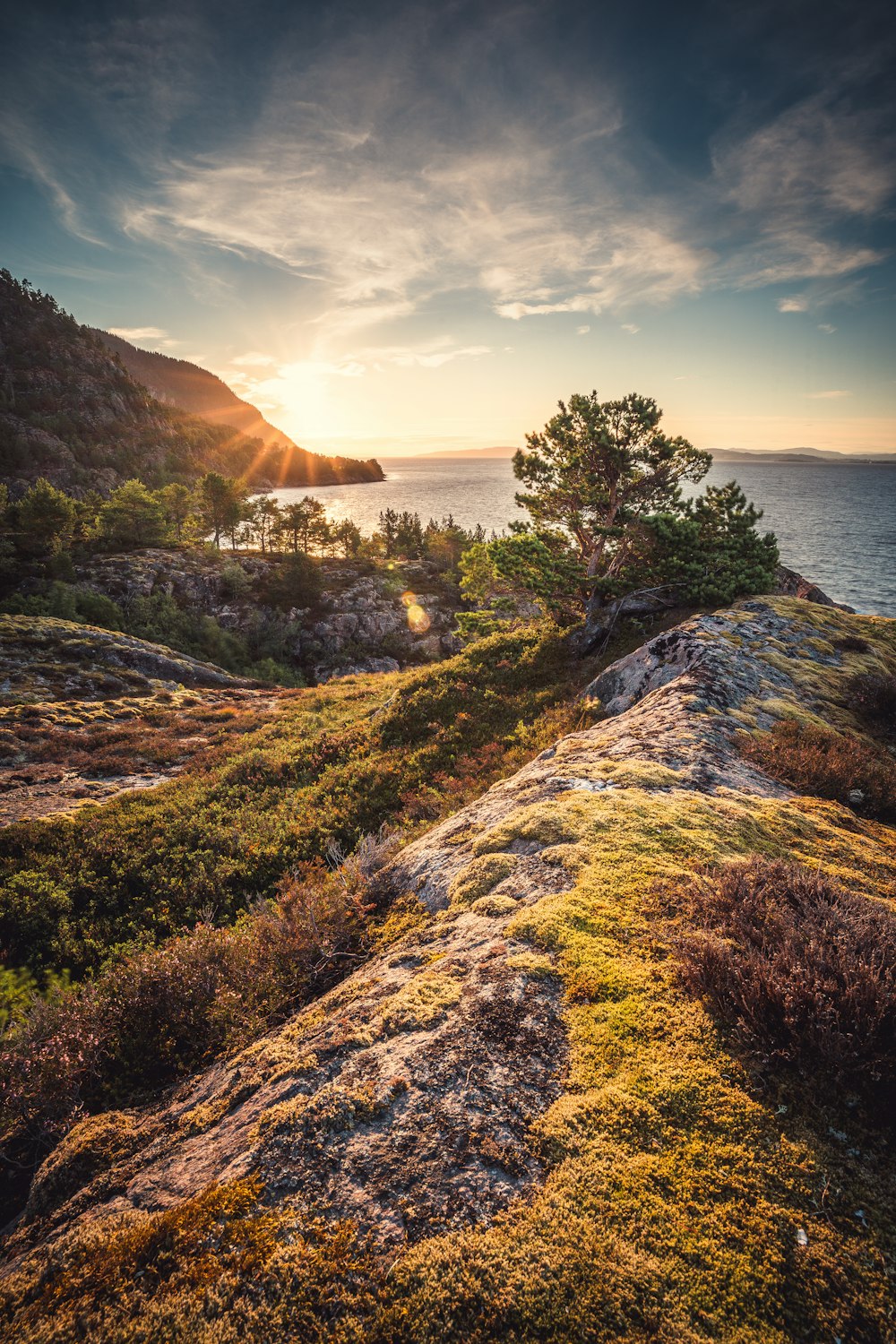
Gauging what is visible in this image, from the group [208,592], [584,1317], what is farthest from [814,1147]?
[208,592]

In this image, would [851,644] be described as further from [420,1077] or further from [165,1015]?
[165,1015]

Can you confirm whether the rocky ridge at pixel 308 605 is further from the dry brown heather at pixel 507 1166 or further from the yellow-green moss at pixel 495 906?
the dry brown heather at pixel 507 1166

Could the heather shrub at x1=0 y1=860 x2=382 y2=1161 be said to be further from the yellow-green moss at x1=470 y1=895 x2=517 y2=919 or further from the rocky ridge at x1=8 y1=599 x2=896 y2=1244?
the yellow-green moss at x1=470 y1=895 x2=517 y2=919

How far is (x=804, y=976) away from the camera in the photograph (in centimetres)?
335

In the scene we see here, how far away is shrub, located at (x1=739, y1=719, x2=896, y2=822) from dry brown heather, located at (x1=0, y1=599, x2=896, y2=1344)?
2614 mm

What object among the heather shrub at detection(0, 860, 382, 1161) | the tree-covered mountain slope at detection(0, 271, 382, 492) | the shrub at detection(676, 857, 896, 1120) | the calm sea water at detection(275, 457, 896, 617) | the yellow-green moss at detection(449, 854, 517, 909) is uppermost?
the tree-covered mountain slope at detection(0, 271, 382, 492)

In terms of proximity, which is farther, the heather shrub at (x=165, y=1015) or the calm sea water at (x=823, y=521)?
the calm sea water at (x=823, y=521)

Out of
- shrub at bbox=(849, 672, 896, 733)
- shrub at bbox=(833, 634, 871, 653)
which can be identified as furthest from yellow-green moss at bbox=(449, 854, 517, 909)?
shrub at bbox=(833, 634, 871, 653)

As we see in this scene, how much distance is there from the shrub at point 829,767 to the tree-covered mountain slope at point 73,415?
464ft

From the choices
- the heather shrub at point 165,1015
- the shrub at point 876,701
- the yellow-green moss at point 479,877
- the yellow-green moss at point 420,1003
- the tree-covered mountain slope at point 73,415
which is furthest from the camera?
the tree-covered mountain slope at point 73,415

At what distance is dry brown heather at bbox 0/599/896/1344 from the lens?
2328 millimetres

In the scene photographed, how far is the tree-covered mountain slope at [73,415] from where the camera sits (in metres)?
116

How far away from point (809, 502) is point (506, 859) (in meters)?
171

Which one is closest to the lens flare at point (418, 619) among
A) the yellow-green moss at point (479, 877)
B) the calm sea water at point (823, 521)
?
the calm sea water at point (823, 521)
